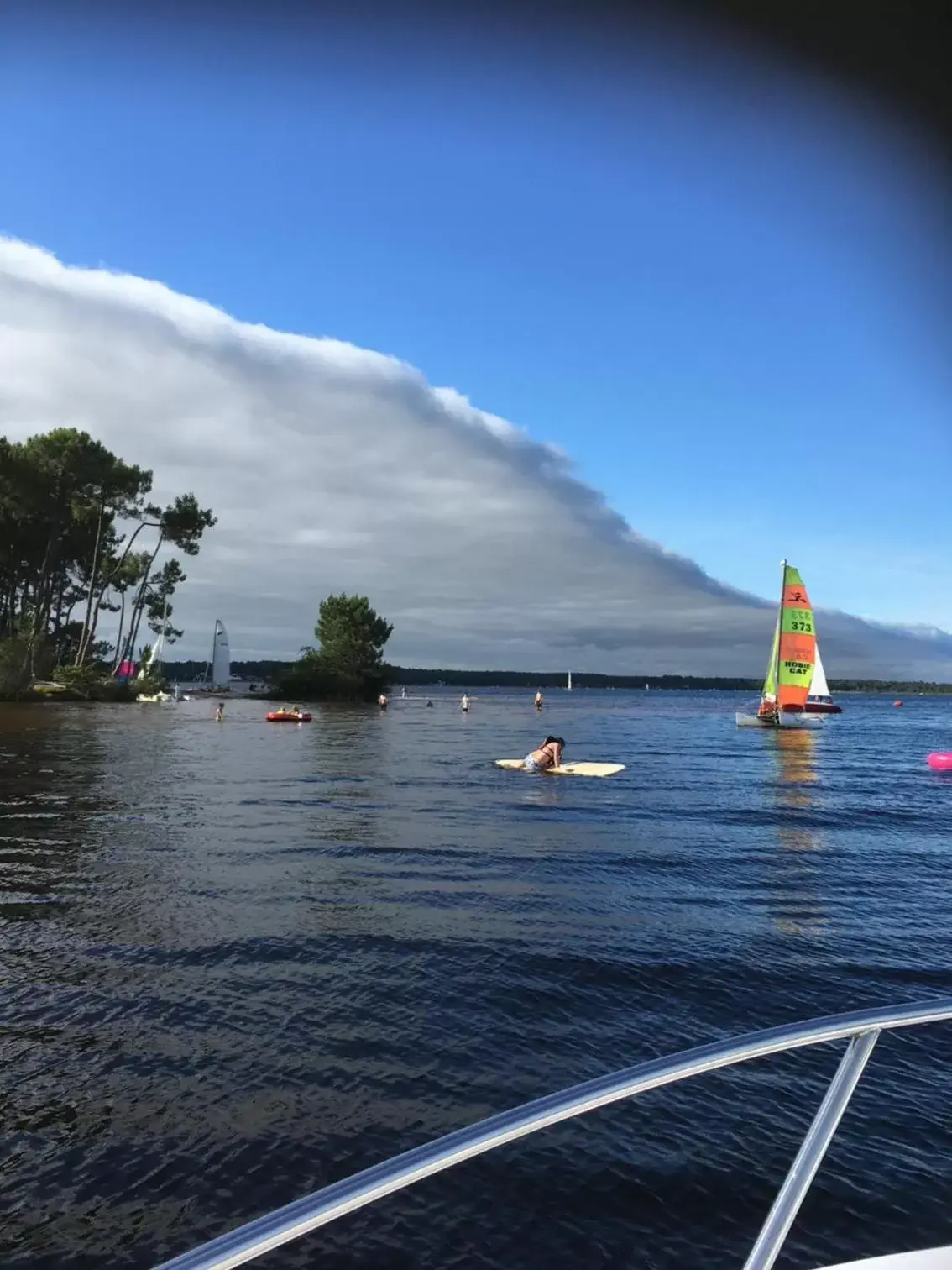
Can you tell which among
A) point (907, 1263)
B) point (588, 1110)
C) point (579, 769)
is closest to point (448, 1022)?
point (907, 1263)

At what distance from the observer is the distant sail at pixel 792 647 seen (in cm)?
6022

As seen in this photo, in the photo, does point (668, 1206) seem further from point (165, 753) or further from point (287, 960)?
point (165, 753)

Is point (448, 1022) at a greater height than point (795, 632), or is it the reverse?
point (795, 632)

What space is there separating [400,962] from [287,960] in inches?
48.9

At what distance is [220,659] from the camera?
109 metres

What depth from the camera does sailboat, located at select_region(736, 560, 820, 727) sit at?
60.2 metres

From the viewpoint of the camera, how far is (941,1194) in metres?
5.52

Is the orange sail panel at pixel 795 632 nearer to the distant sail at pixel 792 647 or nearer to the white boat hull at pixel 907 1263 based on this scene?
the distant sail at pixel 792 647

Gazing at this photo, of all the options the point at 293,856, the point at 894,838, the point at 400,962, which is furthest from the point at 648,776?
the point at 400,962

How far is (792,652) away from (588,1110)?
203ft

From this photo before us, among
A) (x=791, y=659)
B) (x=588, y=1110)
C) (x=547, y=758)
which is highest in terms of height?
(x=791, y=659)

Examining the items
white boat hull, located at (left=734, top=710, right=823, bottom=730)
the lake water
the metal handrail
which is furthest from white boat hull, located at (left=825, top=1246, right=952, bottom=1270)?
white boat hull, located at (left=734, top=710, right=823, bottom=730)

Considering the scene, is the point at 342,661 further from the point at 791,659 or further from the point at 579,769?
the point at 579,769

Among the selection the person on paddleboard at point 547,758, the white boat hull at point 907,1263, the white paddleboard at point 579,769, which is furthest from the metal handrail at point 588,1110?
the person on paddleboard at point 547,758
